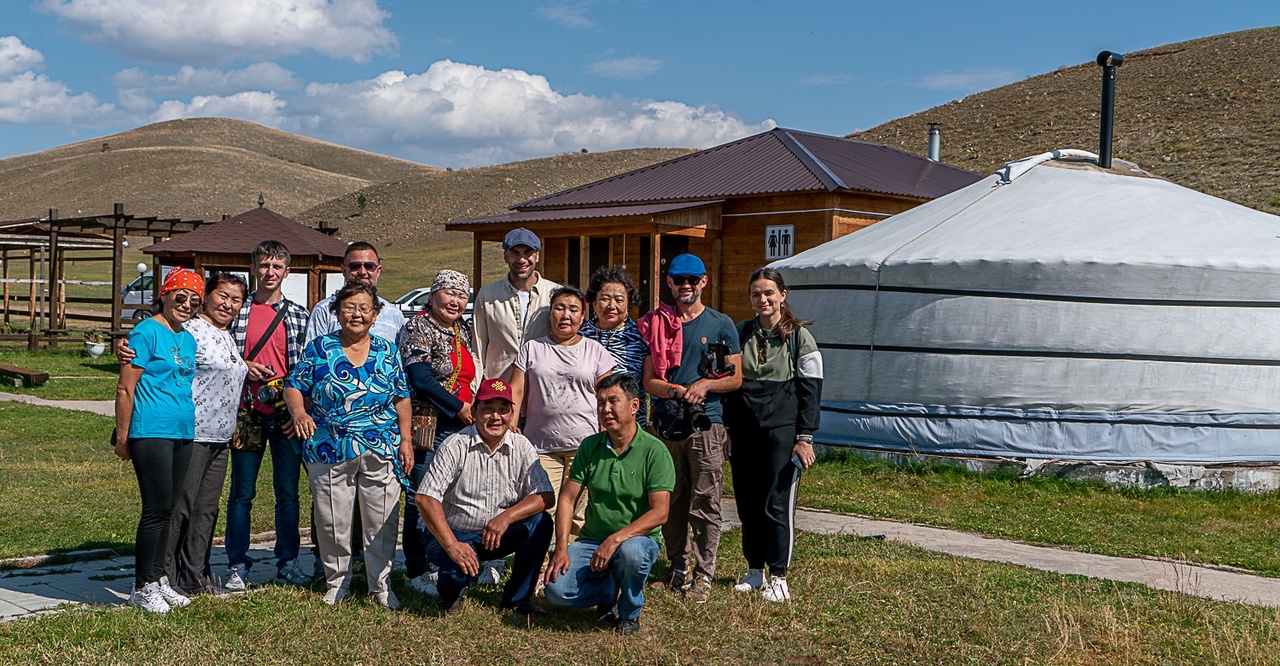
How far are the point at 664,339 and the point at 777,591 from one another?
1150mm

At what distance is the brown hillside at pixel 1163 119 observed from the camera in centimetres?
3141

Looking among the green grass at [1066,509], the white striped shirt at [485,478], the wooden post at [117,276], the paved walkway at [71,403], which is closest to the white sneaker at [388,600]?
the white striped shirt at [485,478]

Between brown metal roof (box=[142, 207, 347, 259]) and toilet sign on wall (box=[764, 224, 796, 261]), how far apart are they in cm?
581

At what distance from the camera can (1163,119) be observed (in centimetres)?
Answer: 3916

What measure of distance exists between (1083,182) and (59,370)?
44.2 feet

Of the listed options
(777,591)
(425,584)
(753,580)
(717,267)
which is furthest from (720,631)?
(717,267)

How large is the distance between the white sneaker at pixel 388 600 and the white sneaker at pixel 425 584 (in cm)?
21

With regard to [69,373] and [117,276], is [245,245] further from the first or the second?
[69,373]

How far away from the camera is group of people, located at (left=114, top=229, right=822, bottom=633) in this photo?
437cm

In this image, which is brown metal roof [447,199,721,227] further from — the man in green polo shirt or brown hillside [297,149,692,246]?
brown hillside [297,149,692,246]

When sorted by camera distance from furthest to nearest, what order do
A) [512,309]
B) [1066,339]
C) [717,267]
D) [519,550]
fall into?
[717,267] → [1066,339] → [512,309] → [519,550]

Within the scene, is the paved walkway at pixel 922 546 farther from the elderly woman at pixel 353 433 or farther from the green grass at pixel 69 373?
the green grass at pixel 69 373

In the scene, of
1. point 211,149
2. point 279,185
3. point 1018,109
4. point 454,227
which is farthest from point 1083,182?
point 211,149

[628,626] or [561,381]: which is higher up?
[561,381]
